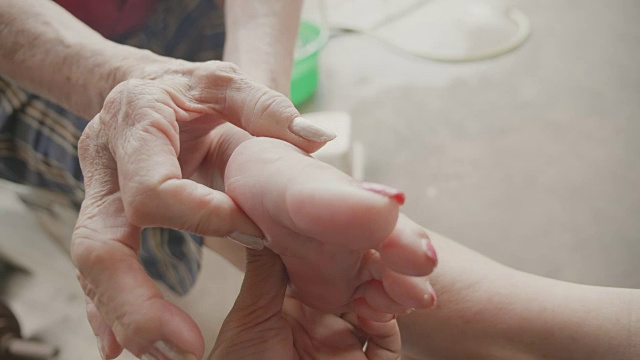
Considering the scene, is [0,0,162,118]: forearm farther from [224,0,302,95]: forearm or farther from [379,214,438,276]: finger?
[379,214,438,276]: finger

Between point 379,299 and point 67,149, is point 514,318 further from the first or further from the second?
point 67,149

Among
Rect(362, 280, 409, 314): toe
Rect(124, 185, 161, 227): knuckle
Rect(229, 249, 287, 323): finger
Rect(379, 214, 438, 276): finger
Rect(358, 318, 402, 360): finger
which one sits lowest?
Rect(358, 318, 402, 360): finger

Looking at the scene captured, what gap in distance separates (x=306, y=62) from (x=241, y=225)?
1028mm

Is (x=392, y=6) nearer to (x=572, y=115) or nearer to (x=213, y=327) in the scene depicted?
(x=572, y=115)

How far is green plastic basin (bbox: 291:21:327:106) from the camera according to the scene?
146cm

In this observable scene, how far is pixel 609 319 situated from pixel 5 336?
34.6 inches

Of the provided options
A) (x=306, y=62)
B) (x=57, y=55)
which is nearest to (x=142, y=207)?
(x=57, y=55)

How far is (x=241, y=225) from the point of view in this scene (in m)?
0.50

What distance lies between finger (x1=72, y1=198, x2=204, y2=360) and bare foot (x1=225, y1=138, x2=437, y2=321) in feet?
0.33

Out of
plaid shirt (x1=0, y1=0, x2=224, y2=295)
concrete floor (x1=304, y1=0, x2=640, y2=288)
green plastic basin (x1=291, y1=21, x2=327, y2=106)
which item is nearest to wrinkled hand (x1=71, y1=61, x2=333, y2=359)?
plaid shirt (x1=0, y1=0, x2=224, y2=295)

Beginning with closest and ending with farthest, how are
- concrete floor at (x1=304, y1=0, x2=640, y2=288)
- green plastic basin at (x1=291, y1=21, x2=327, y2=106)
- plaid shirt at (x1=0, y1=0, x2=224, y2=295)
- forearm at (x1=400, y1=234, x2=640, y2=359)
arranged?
forearm at (x1=400, y1=234, x2=640, y2=359) → plaid shirt at (x1=0, y1=0, x2=224, y2=295) → concrete floor at (x1=304, y1=0, x2=640, y2=288) → green plastic basin at (x1=291, y1=21, x2=327, y2=106)

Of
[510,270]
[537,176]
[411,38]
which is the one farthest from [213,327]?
[411,38]

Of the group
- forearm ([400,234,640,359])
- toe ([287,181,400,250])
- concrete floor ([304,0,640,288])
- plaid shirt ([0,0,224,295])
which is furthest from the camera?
concrete floor ([304,0,640,288])

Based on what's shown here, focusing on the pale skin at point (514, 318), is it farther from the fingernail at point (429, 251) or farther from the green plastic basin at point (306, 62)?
the green plastic basin at point (306, 62)
